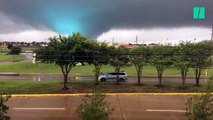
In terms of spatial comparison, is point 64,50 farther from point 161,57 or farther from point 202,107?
point 202,107

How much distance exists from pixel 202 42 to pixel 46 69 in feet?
99.8

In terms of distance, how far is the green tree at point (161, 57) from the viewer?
2717 centimetres

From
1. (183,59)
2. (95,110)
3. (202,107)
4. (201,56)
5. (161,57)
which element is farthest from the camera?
(161,57)

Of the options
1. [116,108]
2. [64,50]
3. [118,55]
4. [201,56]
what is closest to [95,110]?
[116,108]

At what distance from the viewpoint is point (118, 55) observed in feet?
90.8

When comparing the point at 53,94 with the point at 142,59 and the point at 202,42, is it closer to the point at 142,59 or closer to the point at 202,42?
the point at 142,59

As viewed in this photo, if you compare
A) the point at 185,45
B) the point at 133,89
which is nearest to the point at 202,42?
the point at 185,45

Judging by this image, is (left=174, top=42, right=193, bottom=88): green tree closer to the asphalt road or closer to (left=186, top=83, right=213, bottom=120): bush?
the asphalt road

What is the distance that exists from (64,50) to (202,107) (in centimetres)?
1447

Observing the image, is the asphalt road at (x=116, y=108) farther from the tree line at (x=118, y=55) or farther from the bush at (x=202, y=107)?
the bush at (x=202, y=107)

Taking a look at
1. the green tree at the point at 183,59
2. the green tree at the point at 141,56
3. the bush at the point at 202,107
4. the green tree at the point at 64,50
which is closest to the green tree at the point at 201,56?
the green tree at the point at 183,59

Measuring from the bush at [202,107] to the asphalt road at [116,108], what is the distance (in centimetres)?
511

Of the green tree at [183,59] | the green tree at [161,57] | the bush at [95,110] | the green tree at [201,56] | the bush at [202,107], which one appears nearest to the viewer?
the bush at [95,110]

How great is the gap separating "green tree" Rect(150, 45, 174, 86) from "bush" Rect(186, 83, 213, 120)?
575 inches
